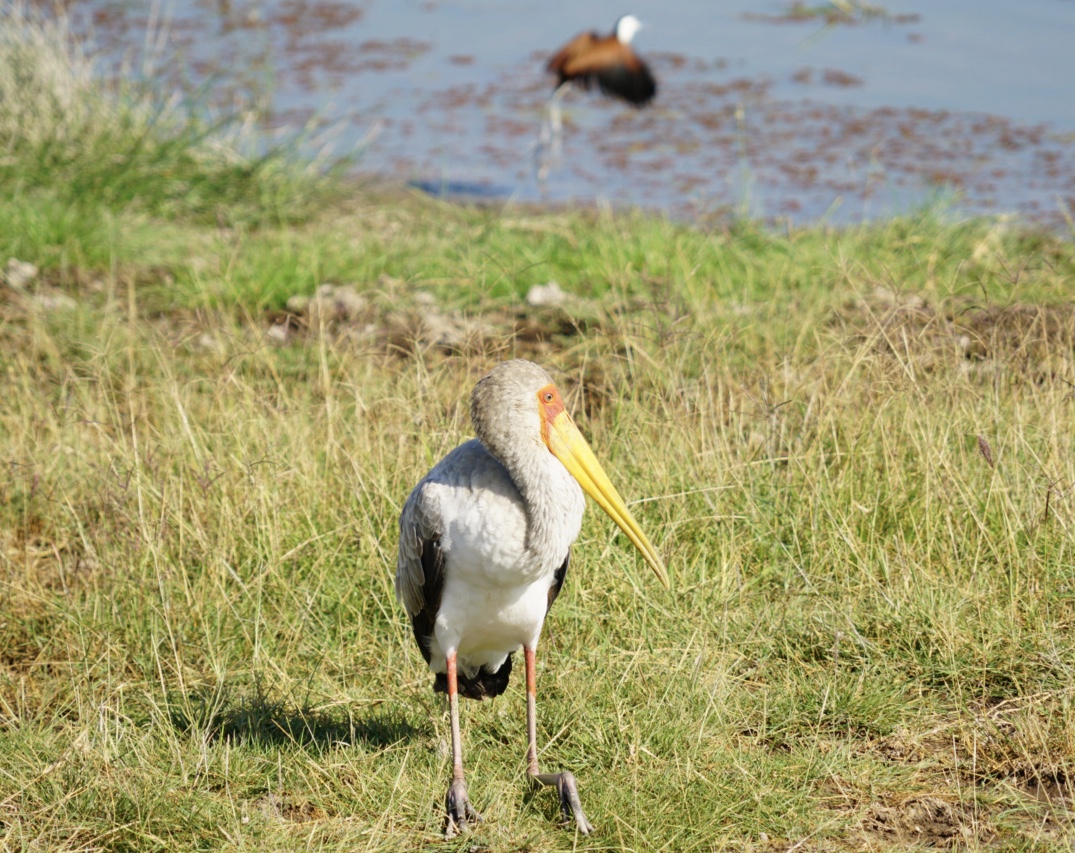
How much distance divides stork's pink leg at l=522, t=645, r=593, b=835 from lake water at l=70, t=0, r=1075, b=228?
194 inches

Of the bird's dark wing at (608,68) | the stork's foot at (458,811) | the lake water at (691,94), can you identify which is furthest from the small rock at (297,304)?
the bird's dark wing at (608,68)

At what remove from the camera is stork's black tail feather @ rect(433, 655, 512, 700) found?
360cm

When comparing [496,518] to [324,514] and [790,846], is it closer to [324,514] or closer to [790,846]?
[790,846]

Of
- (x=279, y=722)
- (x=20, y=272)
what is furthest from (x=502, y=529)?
(x=20, y=272)

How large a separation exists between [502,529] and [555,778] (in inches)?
26.2

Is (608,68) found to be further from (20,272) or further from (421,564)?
(421,564)

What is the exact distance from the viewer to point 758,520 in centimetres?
414

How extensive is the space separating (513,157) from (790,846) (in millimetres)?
8753

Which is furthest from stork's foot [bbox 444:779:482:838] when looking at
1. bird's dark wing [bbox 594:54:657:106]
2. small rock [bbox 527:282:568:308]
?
bird's dark wing [bbox 594:54:657:106]

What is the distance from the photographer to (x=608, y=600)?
395cm

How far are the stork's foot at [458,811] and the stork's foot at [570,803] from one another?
21 centimetres

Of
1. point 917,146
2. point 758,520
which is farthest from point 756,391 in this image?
point 917,146

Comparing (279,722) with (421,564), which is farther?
(279,722)

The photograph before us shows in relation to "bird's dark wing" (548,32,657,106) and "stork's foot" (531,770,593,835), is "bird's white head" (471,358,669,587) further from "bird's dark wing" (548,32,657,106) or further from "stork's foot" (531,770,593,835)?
"bird's dark wing" (548,32,657,106)
